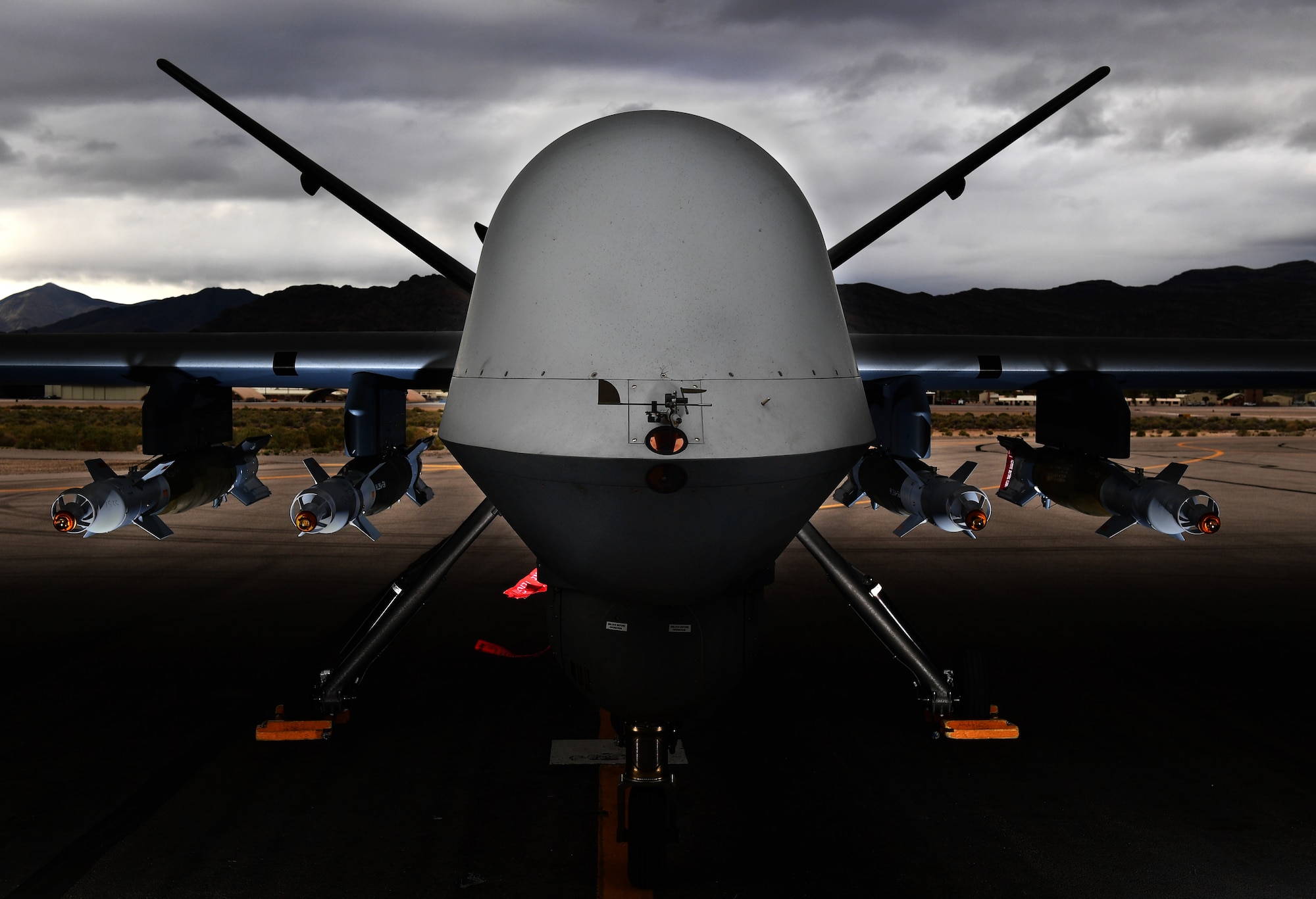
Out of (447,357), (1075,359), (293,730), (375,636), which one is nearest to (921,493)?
(1075,359)

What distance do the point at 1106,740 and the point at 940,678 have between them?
166 cm

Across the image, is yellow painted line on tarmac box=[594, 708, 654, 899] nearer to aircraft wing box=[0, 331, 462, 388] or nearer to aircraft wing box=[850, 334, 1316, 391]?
aircraft wing box=[0, 331, 462, 388]

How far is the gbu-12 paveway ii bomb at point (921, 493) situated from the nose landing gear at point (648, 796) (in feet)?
7.07

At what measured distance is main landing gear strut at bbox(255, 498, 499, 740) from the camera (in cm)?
755

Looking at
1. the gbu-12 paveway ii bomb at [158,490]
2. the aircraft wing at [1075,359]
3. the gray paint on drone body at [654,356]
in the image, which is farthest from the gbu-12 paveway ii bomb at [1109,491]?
the gbu-12 paveway ii bomb at [158,490]

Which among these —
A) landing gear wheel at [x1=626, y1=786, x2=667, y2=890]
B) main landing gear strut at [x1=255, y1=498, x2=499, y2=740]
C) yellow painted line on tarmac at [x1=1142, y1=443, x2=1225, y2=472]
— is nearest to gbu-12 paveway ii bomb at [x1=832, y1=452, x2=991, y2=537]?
landing gear wheel at [x1=626, y1=786, x2=667, y2=890]

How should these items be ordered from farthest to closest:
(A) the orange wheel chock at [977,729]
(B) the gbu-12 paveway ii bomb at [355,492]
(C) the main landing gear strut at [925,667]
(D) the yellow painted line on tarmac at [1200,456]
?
(D) the yellow painted line on tarmac at [1200,456]
(A) the orange wheel chock at [977,729]
(C) the main landing gear strut at [925,667]
(B) the gbu-12 paveway ii bomb at [355,492]

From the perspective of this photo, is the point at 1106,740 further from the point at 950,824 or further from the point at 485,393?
the point at 485,393

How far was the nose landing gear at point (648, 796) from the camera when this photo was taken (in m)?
5.01

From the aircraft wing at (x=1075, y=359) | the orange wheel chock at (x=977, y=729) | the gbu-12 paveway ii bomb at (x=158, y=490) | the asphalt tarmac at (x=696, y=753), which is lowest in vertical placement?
A: the asphalt tarmac at (x=696, y=753)

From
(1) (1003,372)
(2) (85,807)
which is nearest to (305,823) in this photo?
(2) (85,807)

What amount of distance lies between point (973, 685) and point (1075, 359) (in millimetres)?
3116

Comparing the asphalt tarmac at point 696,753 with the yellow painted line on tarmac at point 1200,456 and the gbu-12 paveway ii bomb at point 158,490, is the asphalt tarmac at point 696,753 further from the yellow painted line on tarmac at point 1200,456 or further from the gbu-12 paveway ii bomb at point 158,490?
the yellow painted line on tarmac at point 1200,456

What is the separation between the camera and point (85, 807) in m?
6.31
